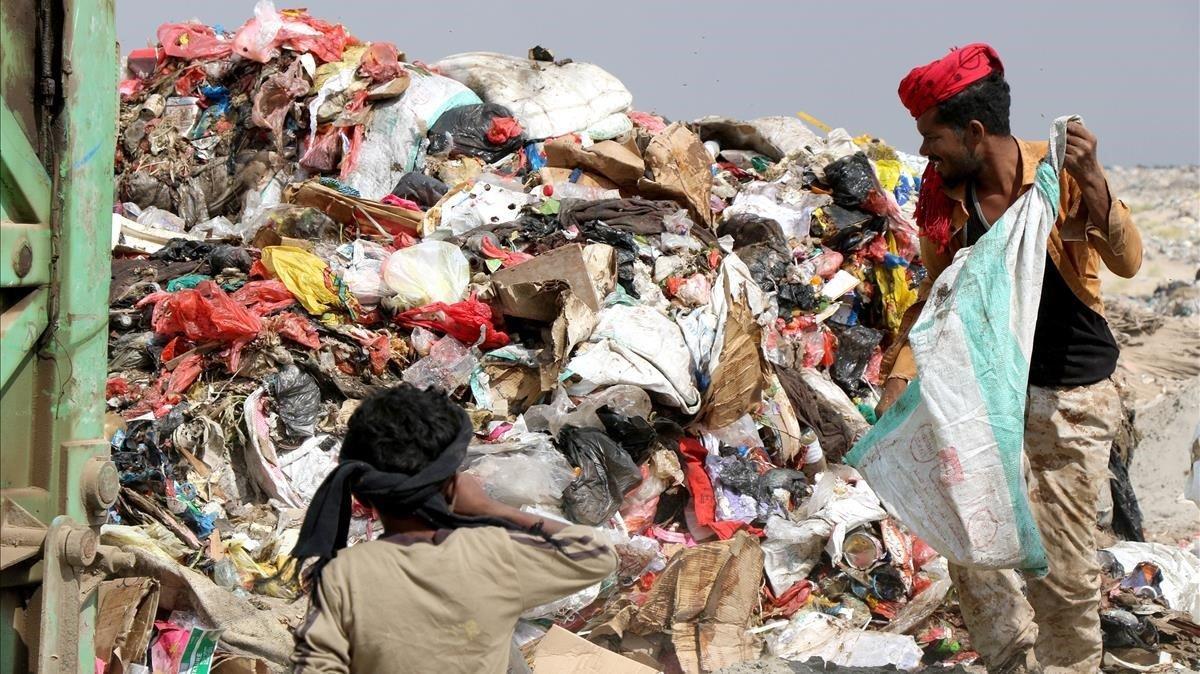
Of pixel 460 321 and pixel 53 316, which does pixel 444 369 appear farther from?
pixel 53 316

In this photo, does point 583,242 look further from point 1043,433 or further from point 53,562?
point 53,562

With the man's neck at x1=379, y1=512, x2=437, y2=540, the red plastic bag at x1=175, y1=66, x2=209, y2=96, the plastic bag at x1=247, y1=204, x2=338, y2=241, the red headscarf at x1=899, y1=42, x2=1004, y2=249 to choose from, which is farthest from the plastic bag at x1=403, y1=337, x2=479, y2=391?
the red plastic bag at x1=175, y1=66, x2=209, y2=96

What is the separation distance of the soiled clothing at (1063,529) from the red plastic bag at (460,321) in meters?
2.89

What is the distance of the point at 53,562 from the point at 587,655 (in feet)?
6.94

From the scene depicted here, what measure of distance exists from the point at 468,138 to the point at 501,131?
0.23 m

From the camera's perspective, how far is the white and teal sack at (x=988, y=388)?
3141 mm

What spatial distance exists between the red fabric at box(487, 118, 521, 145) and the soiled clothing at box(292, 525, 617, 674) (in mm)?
5860

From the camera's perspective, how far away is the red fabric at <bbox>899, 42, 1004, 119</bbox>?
10.8 ft

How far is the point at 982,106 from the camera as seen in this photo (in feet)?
10.8

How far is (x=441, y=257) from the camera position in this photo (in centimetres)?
604

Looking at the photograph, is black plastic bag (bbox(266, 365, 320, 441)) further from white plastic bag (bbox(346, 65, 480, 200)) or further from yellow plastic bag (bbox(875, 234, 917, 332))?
yellow plastic bag (bbox(875, 234, 917, 332))

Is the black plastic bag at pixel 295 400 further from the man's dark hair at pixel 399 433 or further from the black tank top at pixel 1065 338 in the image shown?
the man's dark hair at pixel 399 433

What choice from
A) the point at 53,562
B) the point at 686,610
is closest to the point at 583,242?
the point at 686,610

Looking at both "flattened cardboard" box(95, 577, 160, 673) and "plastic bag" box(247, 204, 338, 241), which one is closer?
"flattened cardboard" box(95, 577, 160, 673)
